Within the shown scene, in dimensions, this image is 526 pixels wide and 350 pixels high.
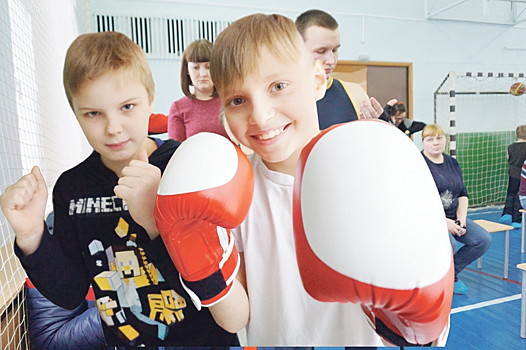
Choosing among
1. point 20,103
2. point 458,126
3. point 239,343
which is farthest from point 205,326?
point 458,126

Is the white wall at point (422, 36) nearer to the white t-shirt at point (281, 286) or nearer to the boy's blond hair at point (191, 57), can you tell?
the boy's blond hair at point (191, 57)

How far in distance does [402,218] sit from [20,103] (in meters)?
1.00

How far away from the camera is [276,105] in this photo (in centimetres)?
83

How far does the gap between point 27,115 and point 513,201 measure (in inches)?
53.9

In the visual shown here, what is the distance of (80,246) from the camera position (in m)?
0.95

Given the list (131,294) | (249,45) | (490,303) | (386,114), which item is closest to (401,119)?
(386,114)

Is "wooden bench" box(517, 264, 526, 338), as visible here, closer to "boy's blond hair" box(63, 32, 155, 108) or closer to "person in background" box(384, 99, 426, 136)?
"person in background" box(384, 99, 426, 136)

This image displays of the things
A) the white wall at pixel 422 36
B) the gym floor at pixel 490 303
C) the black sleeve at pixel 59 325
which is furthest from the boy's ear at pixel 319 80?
the black sleeve at pixel 59 325

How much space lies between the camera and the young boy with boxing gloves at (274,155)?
831 mm

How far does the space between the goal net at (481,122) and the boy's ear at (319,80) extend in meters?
0.36

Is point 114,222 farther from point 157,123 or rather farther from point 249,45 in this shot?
point 249,45

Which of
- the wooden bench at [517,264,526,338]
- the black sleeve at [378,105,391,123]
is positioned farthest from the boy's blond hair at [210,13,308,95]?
the wooden bench at [517,264,526,338]

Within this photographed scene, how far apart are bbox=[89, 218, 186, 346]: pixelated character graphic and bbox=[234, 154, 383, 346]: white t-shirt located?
0.74ft

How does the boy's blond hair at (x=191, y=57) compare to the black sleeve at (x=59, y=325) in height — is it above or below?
above
